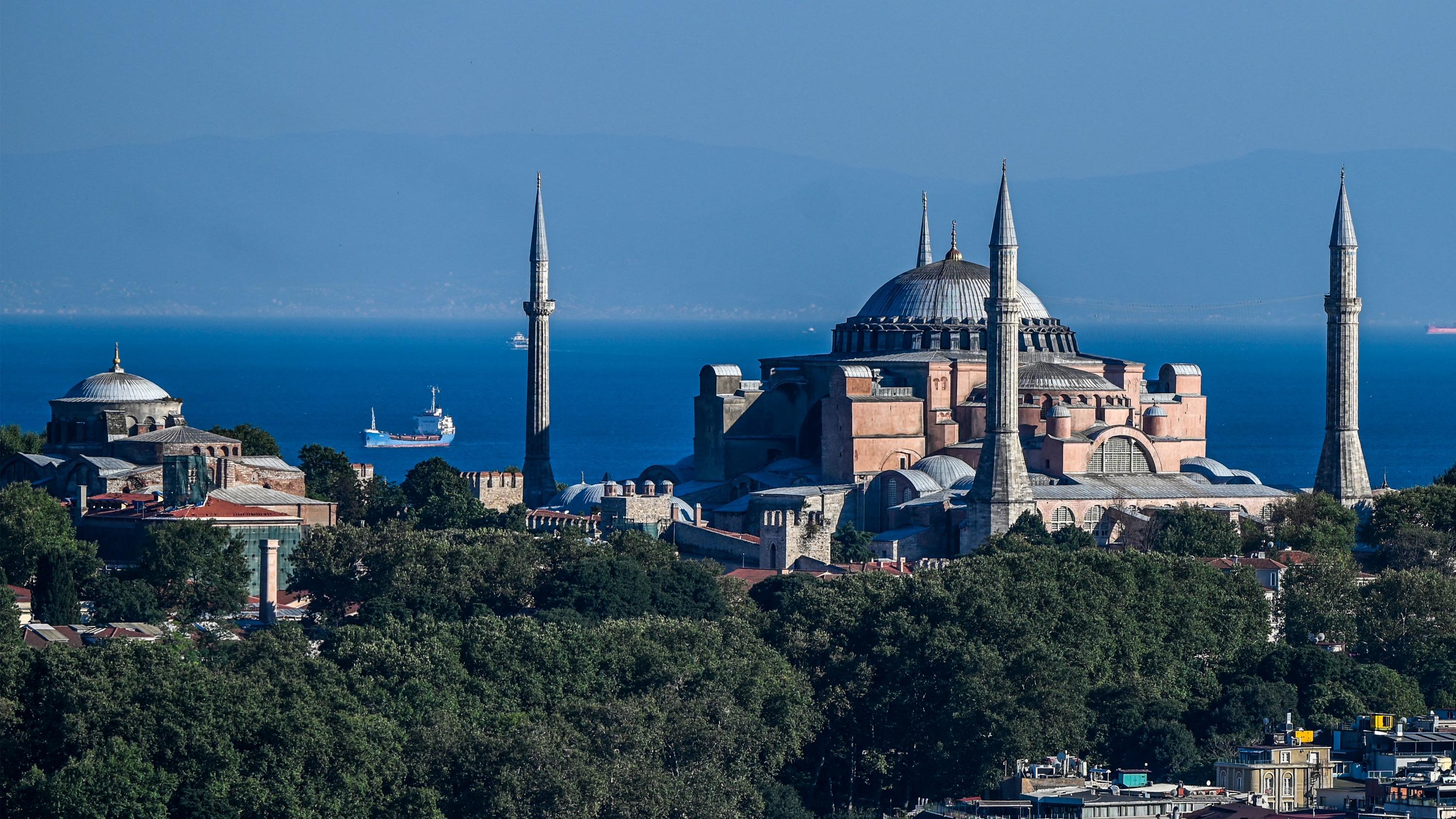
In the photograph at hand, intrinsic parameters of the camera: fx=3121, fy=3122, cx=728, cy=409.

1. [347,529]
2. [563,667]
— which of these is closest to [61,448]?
[347,529]

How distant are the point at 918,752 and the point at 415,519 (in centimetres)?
2140

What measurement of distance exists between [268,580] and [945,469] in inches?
601

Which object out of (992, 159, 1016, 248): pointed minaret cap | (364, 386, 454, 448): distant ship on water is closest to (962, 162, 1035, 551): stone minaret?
(992, 159, 1016, 248): pointed minaret cap

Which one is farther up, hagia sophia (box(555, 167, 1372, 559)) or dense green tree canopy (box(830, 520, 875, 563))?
hagia sophia (box(555, 167, 1372, 559))

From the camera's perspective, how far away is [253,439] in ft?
232

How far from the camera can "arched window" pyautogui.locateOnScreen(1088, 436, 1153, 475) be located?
64.2 metres

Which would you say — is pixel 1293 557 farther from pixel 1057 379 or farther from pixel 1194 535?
pixel 1057 379

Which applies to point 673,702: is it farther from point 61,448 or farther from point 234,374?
point 234,374

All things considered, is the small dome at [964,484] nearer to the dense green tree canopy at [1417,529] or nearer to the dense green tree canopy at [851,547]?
the dense green tree canopy at [851,547]

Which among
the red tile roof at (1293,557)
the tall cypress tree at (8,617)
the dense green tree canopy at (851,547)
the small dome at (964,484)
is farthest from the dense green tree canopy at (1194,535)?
the tall cypress tree at (8,617)

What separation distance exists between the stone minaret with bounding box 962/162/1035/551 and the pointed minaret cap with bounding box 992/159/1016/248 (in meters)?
0.01

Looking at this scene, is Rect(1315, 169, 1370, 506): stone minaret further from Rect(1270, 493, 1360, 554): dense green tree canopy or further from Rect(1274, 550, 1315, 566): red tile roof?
Rect(1274, 550, 1315, 566): red tile roof

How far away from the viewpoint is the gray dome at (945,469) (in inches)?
2495

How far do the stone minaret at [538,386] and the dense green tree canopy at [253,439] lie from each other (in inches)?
228
